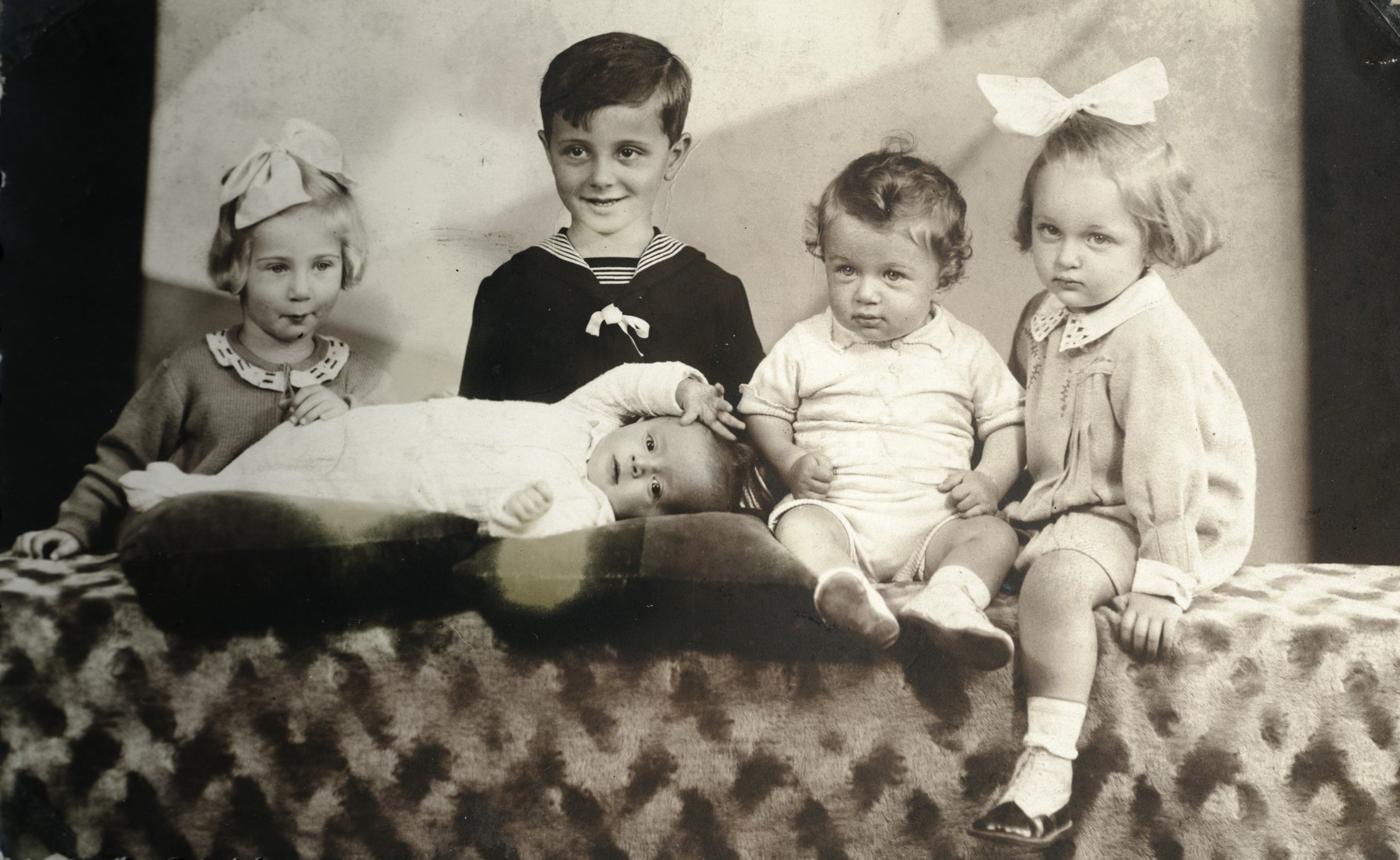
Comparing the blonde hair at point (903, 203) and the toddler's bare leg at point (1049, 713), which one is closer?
the toddler's bare leg at point (1049, 713)

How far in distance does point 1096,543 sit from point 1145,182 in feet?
2.53

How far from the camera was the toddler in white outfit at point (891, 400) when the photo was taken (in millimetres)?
1818

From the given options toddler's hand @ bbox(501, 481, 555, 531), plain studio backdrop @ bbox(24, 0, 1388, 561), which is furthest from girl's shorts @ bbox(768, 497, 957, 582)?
toddler's hand @ bbox(501, 481, 555, 531)

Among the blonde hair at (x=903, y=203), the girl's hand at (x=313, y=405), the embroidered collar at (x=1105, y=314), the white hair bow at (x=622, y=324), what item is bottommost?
the girl's hand at (x=313, y=405)

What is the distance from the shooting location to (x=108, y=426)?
193 centimetres

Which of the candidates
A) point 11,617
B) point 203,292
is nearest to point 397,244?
point 203,292

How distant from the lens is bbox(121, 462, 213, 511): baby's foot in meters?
1.85

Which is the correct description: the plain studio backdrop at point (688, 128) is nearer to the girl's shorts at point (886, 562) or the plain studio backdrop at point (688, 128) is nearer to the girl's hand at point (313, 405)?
the girl's hand at point (313, 405)

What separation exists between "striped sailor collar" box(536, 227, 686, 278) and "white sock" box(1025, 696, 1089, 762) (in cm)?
118

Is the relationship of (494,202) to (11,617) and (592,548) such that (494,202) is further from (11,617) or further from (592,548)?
(11,617)

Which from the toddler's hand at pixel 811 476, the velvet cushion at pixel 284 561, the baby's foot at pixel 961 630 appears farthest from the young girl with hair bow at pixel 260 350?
the baby's foot at pixel 961 630

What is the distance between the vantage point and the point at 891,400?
1.86m

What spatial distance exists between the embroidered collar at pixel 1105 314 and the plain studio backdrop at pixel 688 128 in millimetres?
211

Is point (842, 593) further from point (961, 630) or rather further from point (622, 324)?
point (622, 324)
